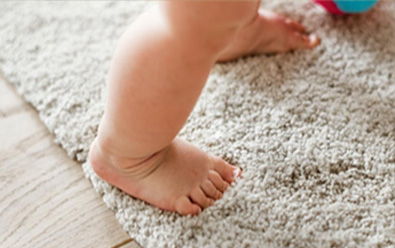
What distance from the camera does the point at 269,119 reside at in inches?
33.1

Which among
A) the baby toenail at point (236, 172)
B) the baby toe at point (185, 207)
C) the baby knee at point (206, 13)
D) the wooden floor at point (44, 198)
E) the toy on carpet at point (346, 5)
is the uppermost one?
the baby knee at point (206, 13)

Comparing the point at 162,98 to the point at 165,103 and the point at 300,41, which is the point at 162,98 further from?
the point at 300,41

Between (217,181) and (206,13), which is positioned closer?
(206,13)

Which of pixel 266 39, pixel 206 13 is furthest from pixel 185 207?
pixel 266 39

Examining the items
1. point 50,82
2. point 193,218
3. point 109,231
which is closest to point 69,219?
point 109,231

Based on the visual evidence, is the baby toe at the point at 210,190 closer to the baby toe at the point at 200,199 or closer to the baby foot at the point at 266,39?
the baby toe at the point at 200,199

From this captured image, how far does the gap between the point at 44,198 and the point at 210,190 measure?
28cm

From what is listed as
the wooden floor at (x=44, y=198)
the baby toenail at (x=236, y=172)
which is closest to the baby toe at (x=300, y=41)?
the baby toenail at (x=236, y=172)

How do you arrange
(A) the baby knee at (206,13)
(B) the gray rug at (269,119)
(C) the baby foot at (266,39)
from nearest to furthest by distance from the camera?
(A) the baby knee at (206,13) < (B) the gray rug at (269,119) < (C) the baby foot at (266,39)

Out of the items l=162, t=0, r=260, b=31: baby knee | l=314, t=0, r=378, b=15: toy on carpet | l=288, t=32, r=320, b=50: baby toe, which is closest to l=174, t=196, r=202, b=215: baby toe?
l=162, t=0, r=260, b=31: baby knee

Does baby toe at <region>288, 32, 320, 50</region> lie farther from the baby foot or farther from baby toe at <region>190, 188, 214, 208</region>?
baby toe at <region>190, 188, 214, 208</region>

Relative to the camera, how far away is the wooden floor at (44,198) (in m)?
0.72

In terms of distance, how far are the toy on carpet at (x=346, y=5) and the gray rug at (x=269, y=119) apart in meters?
0.03

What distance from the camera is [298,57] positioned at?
0.97 meters
